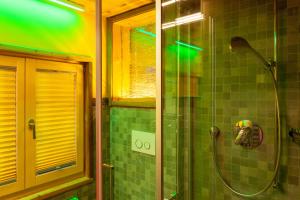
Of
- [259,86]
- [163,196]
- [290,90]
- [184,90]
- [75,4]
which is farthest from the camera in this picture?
[75,4]

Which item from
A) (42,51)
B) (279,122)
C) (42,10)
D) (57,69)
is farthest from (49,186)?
(279,122)

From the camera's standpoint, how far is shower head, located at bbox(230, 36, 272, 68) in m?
1.41

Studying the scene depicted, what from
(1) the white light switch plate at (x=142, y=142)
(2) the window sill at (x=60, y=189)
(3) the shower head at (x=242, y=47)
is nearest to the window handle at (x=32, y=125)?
(2) the window sill at (x=60, y=189)

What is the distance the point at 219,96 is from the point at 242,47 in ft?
1.25

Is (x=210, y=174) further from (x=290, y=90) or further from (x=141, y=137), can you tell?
(x=290, y=90)

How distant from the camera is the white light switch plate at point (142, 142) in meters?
1.53

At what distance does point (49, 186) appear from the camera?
171 cm

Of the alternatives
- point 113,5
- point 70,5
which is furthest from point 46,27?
point 113,5

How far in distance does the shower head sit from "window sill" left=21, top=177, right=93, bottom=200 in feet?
5.30

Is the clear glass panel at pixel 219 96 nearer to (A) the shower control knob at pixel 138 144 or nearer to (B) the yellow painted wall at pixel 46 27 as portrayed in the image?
(A) the shower control knob at pixel 138 144

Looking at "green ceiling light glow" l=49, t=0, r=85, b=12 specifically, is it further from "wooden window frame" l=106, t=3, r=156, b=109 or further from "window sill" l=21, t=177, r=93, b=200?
"window sill" l=21, t=177, r=93, b=200

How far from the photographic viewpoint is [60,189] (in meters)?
1.71

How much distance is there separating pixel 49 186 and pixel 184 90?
4.30ft

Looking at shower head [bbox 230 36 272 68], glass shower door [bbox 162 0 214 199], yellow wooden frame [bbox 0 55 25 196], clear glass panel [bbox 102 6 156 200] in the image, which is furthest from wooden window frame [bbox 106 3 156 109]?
shower head [bbox 230 36 272 68]
